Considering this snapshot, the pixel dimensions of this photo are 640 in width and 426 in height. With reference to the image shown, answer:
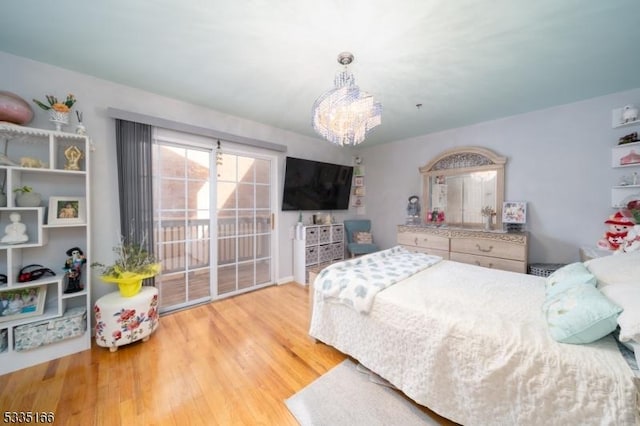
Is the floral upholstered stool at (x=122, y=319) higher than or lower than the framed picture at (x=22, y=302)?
lower

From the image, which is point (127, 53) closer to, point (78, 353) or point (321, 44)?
point (321, 44)

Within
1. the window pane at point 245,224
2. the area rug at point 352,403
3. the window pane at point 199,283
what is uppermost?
the window pane at point 245,224

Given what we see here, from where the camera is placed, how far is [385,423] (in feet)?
4.19

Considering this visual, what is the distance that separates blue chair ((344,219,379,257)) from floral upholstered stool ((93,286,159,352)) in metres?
2.86

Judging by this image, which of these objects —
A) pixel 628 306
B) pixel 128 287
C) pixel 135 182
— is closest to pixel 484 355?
pixel 628 306

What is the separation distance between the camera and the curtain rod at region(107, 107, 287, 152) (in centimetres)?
210

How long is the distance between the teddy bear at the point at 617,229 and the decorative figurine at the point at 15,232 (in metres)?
5.06

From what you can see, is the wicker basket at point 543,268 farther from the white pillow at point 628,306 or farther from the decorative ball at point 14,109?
the decorative ball at point 14,109

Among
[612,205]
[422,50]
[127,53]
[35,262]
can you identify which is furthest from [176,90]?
[612,205]

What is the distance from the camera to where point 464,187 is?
332 cm

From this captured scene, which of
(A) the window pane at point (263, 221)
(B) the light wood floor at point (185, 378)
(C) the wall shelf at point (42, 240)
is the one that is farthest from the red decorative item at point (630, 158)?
(C) the wall shelf at point (42, 240)

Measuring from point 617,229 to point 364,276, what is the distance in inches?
102

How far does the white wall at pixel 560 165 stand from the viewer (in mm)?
2375

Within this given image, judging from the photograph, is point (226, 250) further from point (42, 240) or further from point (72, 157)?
point (72, 157)
